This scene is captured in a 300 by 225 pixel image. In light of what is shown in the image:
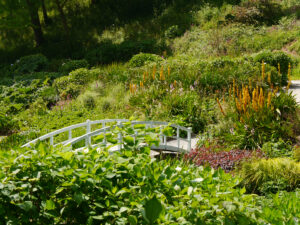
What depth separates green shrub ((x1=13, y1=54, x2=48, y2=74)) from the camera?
16.3 meters

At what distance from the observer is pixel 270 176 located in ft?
18.5

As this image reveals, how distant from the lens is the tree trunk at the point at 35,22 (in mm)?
18141

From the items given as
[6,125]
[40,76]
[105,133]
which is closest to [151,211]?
[105,133]

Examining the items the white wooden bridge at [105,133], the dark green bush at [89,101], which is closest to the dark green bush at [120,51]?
the dark green bush at [89,101]

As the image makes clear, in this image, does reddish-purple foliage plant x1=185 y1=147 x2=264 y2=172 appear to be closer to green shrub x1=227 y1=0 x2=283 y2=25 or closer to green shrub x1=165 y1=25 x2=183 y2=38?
green shrub x1=165 y1=25 x2=183 y2=38

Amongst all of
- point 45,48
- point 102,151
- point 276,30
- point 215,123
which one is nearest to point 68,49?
point 45,48

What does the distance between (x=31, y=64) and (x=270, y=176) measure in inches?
544

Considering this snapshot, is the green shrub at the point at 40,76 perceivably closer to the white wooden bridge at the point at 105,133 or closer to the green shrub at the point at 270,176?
the white wooden bridge at the point at 105,133

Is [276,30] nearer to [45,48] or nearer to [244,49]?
[244,49]

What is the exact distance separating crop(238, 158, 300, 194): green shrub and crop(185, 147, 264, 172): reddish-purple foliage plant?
0.47 metres

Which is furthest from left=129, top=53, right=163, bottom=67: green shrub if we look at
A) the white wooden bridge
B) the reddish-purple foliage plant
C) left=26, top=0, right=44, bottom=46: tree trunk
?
left=26, top=0, right=44, bottom=46: tree trunk

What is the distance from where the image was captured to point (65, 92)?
1159cm

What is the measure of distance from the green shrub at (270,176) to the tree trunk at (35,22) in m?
15.5

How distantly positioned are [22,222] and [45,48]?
18513 mm
